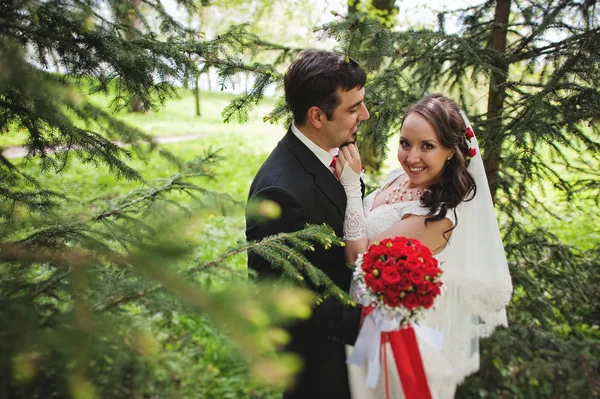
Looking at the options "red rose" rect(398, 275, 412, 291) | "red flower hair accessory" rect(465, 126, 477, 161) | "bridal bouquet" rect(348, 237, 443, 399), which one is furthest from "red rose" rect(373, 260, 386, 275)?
"red flower hair accessory" rect(465, 126, 477, 161)

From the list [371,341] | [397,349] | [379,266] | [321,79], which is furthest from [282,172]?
[397,349]

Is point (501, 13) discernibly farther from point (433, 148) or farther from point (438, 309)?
point (438, 309)

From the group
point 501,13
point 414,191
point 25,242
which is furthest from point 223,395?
point 501,13

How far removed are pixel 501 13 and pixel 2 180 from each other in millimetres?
3944

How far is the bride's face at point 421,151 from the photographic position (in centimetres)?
262

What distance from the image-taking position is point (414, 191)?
9.25 feet

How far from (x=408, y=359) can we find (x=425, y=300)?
465mm

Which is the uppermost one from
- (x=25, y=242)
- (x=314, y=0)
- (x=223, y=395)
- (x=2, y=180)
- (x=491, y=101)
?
(x=314, y=0)

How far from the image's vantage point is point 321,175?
2.41 meters

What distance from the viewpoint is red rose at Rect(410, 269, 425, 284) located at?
178cm

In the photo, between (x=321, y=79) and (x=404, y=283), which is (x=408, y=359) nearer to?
(x=404, y=283)

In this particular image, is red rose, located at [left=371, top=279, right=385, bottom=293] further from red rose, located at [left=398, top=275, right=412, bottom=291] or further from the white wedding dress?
the white wedding dress

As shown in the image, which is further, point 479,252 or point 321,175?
point 479,252

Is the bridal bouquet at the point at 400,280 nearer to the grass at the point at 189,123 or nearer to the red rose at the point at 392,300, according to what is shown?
the red rose at the point at 392,300
